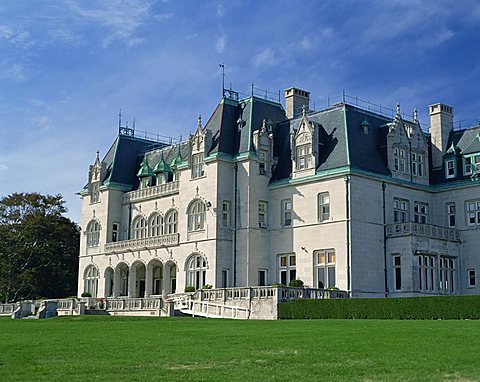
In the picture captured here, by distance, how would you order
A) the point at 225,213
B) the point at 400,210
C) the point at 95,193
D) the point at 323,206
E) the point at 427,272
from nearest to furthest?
the point at 427,272 < the point at 323,206 < the point at 400,210 < the point at 225,213 < the point at 95,193

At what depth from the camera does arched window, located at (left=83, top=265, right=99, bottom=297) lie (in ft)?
224

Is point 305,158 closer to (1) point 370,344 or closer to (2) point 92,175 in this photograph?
(2) point 92,175

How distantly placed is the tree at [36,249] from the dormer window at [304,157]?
32.0 m

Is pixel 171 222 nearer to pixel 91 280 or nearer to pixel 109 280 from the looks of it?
pixel 109 280

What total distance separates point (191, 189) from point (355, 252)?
14661mm

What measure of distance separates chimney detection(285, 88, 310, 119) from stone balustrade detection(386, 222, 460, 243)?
13941 mm

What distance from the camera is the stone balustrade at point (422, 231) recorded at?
167 ft

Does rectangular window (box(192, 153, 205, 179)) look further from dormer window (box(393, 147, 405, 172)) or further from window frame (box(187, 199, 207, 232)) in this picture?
dormer window (box(393, 147, 405, 172))

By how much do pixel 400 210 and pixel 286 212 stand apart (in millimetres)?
8326

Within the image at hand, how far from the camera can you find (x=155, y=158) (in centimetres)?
6875

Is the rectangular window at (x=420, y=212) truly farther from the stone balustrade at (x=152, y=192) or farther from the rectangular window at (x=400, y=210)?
the stone balustrade at (x=152, y=192)

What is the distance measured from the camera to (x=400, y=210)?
54.5m

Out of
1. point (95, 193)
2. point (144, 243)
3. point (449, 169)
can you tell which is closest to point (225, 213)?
point (144, 243)

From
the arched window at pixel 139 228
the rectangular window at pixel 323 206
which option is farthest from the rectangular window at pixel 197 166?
the rectangular window at pixel 323 206
